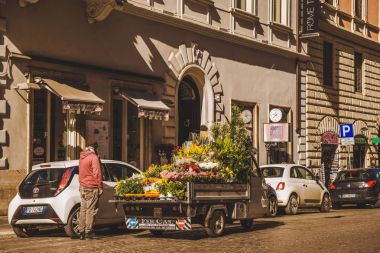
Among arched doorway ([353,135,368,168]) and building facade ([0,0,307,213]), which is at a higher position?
building facade ([0,0,307,213])

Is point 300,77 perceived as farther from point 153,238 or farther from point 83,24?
point 153,238

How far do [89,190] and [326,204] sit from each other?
39.4ft

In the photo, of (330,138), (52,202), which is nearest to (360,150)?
(330,138)

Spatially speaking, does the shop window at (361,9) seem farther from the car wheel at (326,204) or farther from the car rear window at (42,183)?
the car rear window at (42,183)

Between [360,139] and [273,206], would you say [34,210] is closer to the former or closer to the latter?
[273,206]

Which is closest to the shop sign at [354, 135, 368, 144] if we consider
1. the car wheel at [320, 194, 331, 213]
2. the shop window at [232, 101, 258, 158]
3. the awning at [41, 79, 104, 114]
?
the shop window at [232, 101, 258, 158]

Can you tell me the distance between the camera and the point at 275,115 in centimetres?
2978

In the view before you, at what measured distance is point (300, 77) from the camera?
1297 inches

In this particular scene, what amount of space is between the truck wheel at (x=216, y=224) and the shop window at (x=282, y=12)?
17529 mm

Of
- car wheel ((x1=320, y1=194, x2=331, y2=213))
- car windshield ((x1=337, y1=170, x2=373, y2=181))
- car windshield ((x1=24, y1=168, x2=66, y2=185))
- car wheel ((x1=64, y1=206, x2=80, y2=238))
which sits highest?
car windshield ((x1=24, y1=168, x2=66, y2=185))

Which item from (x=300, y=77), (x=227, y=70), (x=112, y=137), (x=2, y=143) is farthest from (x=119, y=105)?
(x=300, y=77)

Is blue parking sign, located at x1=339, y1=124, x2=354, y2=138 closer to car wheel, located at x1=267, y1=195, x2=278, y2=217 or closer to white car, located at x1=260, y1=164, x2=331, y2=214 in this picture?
white car, located at x1=260, y1=164, x2=331, y2=214

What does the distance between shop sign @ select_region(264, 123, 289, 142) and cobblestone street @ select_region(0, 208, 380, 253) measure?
10.9 metres

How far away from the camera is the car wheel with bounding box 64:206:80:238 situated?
47.3ft
